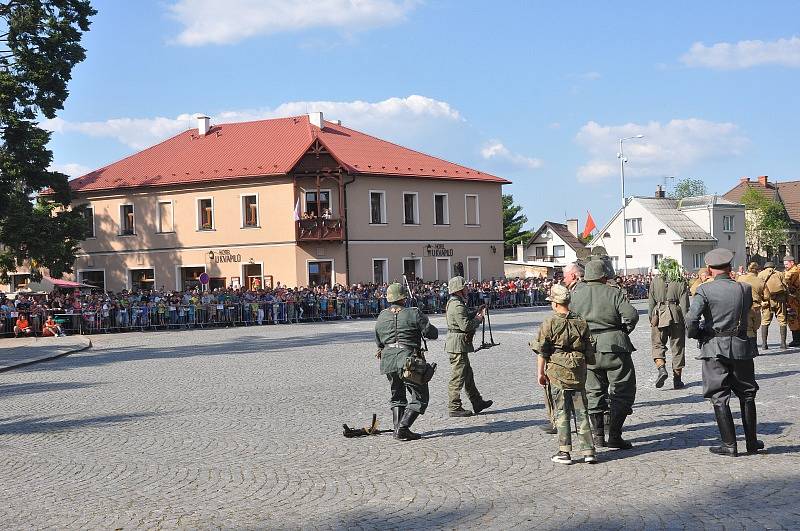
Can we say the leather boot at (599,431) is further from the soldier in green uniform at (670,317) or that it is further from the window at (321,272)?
the window at (321,272)

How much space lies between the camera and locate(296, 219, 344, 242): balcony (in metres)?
43.8

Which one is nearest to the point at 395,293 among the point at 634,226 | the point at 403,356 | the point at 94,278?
the point at 403,356

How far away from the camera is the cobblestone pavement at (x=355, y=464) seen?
20.5ft

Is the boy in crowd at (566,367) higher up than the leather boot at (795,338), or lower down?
higher up

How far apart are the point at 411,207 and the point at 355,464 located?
4069 centimetres

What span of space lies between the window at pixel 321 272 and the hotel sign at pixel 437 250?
621 centimetres

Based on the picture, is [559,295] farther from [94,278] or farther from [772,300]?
[94,278]

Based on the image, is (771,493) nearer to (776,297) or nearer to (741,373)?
(741,373)

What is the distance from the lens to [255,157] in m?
47.0

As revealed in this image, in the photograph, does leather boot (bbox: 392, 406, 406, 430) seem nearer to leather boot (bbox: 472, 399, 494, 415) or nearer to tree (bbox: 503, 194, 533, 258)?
leather boot (bbox: 472, 399, 494, 415)

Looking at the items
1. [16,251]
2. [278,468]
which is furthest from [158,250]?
[278,468]

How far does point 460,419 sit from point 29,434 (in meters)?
5.07

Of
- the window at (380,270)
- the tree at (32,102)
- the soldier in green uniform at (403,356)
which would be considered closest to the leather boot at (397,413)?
the soldier in green uniform at (403,356)

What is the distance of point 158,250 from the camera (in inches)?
1833
